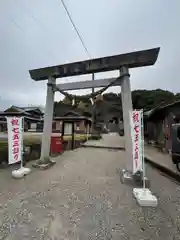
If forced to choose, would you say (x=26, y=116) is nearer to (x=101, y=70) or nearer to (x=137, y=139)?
(x=101, y=70)

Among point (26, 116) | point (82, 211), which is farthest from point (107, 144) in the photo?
point (82, 211)

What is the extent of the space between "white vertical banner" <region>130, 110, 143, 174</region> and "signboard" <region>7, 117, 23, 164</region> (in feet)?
10.7

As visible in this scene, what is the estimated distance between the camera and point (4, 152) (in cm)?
574

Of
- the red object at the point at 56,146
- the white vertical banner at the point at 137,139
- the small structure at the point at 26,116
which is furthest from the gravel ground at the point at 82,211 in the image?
the small structure at the point at 26,116

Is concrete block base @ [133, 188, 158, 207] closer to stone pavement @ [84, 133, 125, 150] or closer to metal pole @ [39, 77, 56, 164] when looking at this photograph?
metal pole @ [39, 77, 56, 164]

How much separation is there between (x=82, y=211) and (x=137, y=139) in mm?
1946

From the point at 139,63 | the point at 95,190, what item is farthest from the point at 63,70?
the point at 95,190

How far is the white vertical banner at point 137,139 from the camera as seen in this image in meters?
3.46

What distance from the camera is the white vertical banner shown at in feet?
11.4

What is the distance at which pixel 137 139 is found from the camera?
351 cm

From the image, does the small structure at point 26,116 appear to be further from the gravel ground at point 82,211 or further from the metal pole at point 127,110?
the metal pole at point 127,110

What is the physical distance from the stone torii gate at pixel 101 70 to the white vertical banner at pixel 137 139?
0.50 m

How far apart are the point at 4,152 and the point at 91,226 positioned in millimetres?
4917

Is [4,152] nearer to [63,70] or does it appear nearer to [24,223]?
[63,70]
